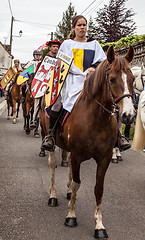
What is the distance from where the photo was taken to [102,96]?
342 cm

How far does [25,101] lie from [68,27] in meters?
45.9

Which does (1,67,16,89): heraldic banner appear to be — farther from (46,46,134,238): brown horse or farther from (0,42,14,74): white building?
(0,42,14,74): white building

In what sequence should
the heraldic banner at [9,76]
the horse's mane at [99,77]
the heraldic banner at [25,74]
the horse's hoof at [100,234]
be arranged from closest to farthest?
the horse's mane at [99,77]
the horse's hoof at [100,234]
the heraldic banner at [25,74]
the heraldic banner at [9,76]

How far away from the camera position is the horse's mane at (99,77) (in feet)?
9.84

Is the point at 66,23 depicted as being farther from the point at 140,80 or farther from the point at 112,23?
the point at 140,80

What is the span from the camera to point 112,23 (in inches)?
1040

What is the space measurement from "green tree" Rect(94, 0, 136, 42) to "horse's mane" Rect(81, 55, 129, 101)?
77.2 ft

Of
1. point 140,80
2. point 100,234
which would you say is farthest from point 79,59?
point 140,80

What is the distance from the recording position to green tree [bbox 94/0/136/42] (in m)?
26.2

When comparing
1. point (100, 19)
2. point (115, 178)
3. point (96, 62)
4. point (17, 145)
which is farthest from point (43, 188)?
point (100, 19)

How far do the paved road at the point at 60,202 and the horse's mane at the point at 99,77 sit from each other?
160cm

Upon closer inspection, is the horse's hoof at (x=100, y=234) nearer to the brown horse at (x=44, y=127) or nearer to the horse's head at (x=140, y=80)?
the brown horse at (x=44, y=127)

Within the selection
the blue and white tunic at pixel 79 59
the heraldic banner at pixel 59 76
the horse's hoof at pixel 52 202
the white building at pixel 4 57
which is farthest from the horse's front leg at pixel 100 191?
the white building at pixel 4 57

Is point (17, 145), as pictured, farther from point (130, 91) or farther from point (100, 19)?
point (100, 19)
